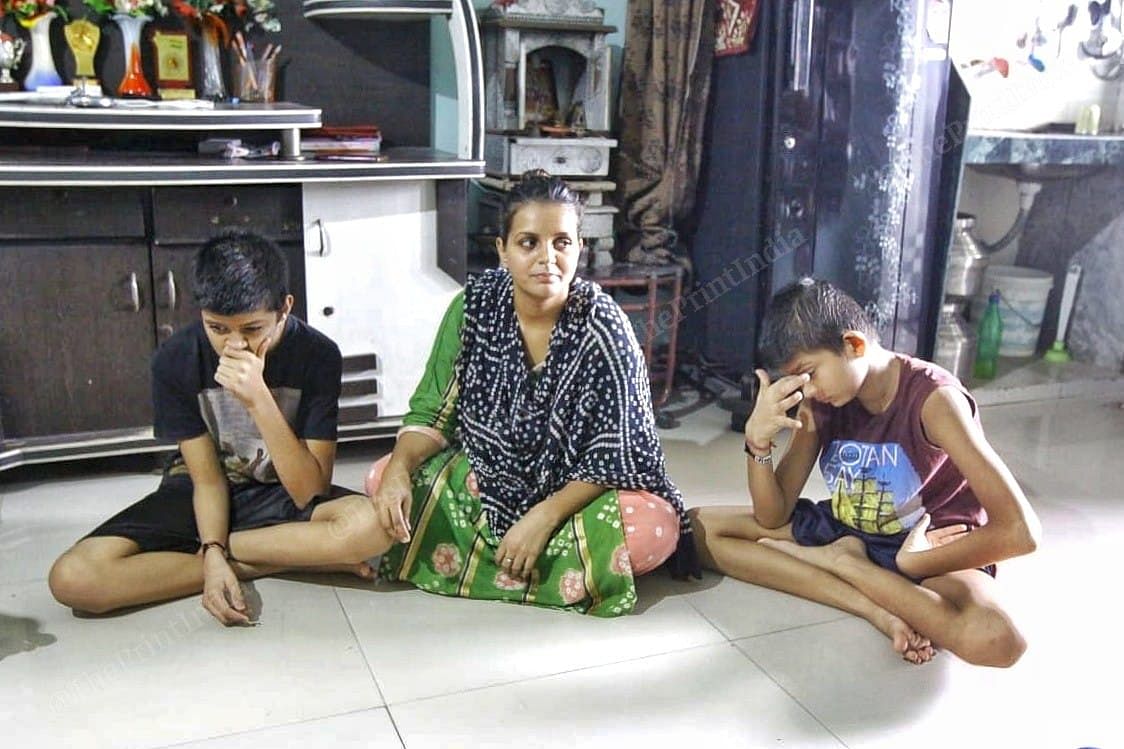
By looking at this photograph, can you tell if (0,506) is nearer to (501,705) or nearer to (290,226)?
(290,226)

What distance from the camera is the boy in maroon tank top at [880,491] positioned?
1686 millimetres

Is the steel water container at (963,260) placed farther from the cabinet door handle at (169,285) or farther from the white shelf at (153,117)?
the cabinet door handle at (169,285)

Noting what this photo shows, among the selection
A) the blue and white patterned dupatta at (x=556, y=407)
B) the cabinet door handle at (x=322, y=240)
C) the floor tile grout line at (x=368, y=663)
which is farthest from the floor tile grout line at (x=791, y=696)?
the cabinet door handle at (x=322, y=240)

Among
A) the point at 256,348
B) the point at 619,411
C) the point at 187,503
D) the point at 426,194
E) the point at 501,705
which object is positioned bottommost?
the point at 501,705

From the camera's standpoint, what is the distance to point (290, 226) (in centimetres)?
254

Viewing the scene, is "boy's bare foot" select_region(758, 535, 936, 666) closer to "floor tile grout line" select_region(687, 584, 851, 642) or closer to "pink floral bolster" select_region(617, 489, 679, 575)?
"floor tile grout line" select_region(687, 584, 851, 642)

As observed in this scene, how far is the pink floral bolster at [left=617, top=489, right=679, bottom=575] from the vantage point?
1870 mm

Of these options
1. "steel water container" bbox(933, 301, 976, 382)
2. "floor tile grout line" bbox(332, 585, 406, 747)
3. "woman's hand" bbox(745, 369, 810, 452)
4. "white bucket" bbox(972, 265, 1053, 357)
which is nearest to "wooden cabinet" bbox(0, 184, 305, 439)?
"floor tile grout line" bbox(332, 585, 406, 747)

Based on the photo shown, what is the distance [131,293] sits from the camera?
2439mm

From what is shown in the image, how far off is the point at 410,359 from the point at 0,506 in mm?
1009

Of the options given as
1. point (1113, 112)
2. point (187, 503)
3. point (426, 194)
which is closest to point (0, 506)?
point (187, 503)

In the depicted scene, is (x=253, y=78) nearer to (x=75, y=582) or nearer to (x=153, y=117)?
(x=153, y=117)

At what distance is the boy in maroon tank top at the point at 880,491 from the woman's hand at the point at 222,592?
3.09 feet

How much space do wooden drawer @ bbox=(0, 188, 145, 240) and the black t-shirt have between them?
2.03ft
